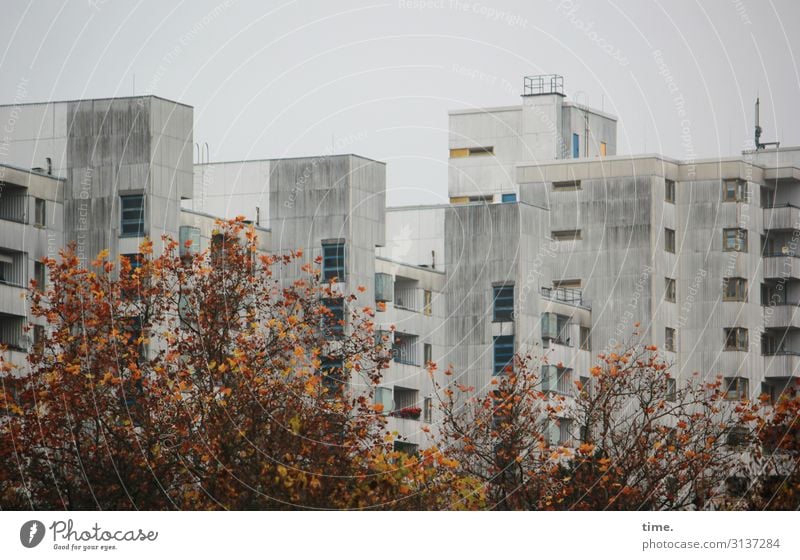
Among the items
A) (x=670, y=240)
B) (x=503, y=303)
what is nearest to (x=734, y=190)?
(x=670, y=240)

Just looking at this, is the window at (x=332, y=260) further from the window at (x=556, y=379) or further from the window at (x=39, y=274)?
the window at (x=39, y=274)

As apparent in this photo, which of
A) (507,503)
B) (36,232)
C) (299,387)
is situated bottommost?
(507,503)

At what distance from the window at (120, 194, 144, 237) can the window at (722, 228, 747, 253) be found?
21.5 metres

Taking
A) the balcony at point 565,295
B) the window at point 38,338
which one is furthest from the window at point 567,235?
the window at point 38,338

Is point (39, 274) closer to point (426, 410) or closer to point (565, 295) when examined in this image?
point (426, 410)

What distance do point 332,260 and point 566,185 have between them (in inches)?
500

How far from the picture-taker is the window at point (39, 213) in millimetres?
28750

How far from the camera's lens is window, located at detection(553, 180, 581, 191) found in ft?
165

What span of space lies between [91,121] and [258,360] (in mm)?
4442
